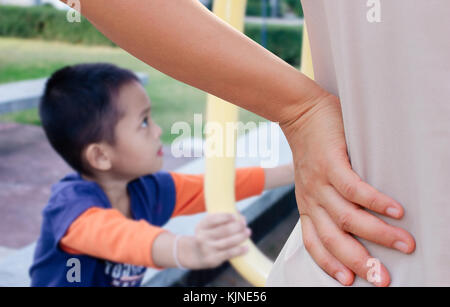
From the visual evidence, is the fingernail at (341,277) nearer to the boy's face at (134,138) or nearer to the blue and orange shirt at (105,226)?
the blue and orange shirt at (105,226)

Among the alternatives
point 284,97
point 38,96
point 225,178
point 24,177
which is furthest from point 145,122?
point 38,96

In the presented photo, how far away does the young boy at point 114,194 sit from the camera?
4.19ft

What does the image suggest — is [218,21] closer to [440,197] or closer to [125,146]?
[440,197]

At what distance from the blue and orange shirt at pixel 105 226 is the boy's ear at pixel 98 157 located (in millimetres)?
53

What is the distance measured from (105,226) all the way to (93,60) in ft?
29.5

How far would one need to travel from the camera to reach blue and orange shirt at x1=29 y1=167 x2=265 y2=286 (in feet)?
4.19

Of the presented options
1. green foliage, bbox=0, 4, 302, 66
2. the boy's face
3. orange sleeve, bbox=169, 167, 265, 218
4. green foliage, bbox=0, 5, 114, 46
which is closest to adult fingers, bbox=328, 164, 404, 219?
the boy's face

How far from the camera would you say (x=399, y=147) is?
1.69ft

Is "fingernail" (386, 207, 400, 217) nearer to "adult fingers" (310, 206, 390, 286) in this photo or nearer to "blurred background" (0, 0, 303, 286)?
"adult fingers" (310, 206, 390, 286)

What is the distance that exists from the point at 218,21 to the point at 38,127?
508 cm

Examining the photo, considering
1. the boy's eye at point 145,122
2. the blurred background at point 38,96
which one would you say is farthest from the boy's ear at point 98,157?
the blurred background at point 38,96

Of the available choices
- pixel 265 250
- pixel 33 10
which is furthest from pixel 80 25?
pixel 265 250

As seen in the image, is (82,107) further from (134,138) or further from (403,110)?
(403,110)

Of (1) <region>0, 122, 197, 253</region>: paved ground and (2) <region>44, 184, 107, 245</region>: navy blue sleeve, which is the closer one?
(2) <region>44, 184, 107, 245</region>: navy blue sleeve
